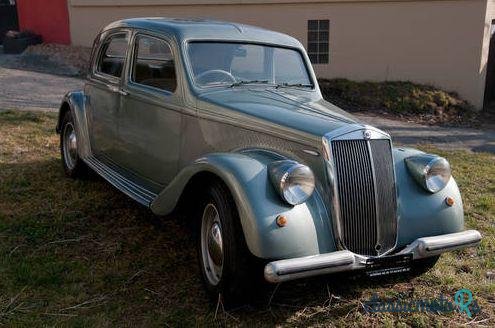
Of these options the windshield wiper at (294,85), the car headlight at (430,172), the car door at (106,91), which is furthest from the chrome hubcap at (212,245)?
the car door at (106,91)

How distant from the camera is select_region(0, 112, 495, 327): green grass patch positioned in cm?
318

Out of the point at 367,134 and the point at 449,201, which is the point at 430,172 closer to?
the point at 449,201

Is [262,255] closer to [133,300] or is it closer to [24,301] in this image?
[133,300]

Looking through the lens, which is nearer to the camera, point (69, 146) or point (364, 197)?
point (364, 197)

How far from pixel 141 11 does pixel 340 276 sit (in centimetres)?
1188

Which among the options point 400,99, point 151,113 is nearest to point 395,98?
point 400,99

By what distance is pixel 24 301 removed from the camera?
326 centimetres

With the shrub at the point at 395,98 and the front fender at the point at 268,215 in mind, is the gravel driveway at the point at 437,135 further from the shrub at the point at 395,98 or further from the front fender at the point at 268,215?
the front fender at the point at 268,215

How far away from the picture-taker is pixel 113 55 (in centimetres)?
508

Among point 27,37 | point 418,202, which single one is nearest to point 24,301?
point 418,202

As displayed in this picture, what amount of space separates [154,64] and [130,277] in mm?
1755

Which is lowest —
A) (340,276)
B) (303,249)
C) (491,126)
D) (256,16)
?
(491,126)

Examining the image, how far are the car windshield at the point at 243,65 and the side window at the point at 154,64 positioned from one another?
8.4 inches

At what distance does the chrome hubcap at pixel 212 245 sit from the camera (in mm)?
3260
